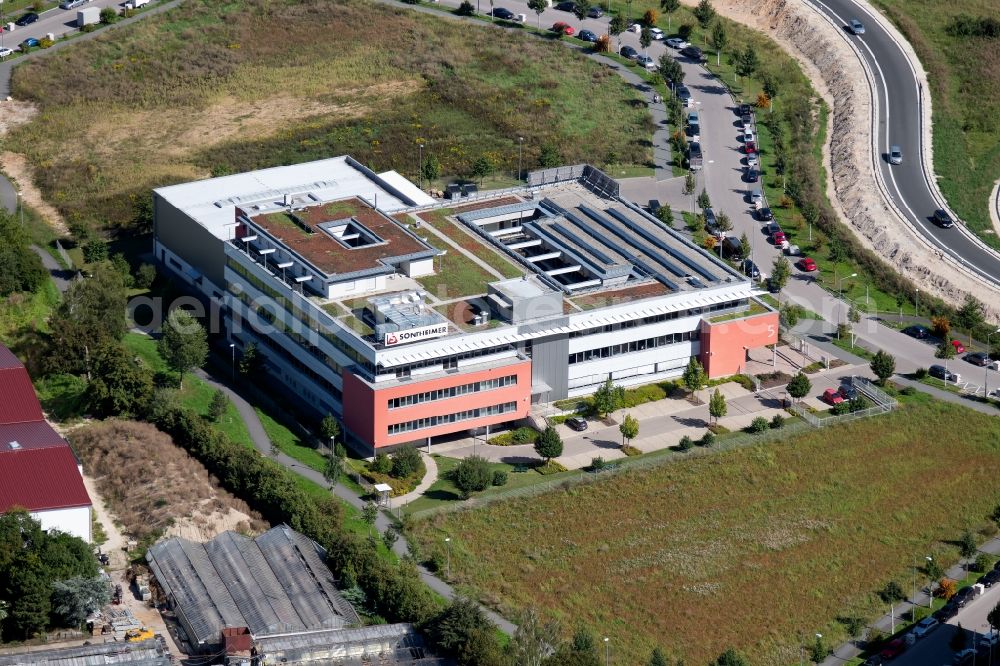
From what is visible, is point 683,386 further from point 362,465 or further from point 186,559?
point 186,559

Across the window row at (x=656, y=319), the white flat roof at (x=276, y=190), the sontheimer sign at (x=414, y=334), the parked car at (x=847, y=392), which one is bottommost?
the parked car at (x=847, y=392)

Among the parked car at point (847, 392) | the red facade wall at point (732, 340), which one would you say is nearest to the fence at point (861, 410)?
the parked car at point (847, 392)

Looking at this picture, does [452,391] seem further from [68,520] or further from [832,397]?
[832,397]

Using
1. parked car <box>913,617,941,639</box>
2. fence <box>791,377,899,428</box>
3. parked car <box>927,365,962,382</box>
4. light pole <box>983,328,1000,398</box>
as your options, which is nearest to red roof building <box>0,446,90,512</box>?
parked car <box>913,617,941,639</box>

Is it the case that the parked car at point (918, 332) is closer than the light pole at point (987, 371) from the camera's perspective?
No

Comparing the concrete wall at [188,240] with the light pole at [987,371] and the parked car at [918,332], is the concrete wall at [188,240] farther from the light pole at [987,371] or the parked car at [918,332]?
the light pole at [987,371]

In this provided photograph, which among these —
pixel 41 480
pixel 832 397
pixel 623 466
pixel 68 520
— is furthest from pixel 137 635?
pixel 832 397

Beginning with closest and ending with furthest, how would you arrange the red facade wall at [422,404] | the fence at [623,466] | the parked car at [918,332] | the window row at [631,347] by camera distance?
the fence at [623,466] → the red facade wall at [422,404] → the window row at [631,347] → the parked car at [918,332]

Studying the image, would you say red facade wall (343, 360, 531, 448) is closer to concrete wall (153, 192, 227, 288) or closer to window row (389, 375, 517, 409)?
window row (389, 375, 517, 409)
